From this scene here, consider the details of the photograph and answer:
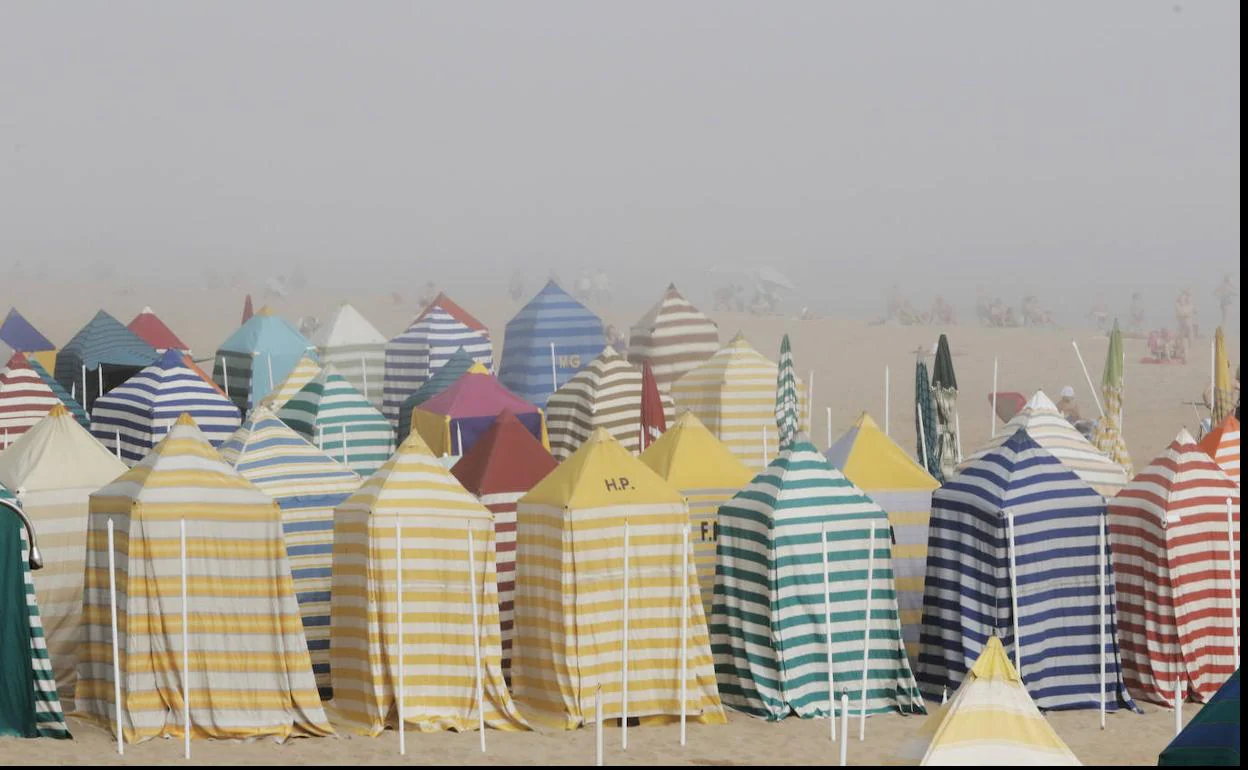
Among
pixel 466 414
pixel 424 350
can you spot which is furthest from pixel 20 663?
pixel 424 350

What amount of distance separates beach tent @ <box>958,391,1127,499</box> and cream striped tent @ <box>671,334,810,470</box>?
4.45 m

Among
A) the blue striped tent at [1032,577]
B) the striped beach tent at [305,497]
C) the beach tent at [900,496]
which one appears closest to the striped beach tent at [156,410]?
the striped beach tent at [305,497]

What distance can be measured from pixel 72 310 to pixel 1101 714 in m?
51.5

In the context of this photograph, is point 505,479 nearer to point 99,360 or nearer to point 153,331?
point 99,360

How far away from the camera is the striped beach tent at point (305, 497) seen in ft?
52.1

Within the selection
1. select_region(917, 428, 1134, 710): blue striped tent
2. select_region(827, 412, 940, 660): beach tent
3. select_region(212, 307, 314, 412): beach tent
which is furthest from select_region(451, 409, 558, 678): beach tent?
select_region(212, 307, 314, 412): beach tent

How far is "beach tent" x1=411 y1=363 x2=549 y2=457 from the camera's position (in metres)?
20.7

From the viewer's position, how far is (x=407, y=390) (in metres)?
A: 27.4

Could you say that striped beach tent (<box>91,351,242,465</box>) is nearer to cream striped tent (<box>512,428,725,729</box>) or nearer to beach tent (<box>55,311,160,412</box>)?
beach tent (<box>55,311,160,412</box>)

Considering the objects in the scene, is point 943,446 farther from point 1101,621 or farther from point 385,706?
point 385,706

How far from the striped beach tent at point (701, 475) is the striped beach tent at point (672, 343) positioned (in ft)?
28.7

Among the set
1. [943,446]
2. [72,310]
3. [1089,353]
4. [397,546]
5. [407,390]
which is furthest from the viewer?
[72,310]

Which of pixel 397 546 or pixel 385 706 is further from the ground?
pixel 397 546

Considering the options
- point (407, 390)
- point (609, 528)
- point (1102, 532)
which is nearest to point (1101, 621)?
point (1102, 532)
